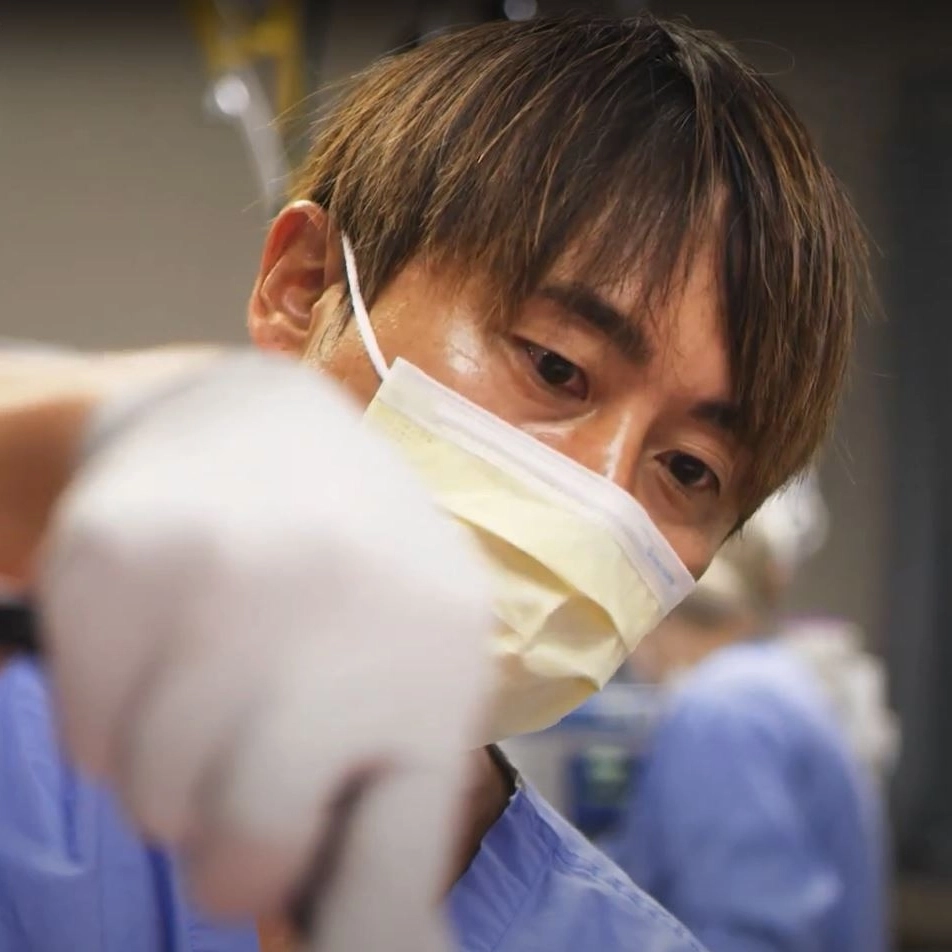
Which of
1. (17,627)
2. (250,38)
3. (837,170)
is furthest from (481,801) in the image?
(837,170)

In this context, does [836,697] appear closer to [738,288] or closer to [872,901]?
[872,901]

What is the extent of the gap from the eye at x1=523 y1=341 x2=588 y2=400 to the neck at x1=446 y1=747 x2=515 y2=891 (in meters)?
0.25

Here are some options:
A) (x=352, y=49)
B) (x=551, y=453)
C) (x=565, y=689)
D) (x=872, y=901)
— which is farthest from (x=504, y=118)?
(x=352, y=49)

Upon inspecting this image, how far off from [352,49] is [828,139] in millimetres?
1091

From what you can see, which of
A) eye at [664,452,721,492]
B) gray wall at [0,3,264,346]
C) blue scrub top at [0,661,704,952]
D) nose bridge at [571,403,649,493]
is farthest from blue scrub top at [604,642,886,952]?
gray wall at [0,3,264,346]

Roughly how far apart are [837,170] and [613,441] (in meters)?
1.99

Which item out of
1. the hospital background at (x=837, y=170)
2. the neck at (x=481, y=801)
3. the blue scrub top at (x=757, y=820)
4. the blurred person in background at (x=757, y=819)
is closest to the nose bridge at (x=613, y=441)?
the neck at (x=481, y=801)

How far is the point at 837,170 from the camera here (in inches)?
100

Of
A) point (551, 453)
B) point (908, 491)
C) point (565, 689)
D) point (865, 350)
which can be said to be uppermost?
point (551, 453)

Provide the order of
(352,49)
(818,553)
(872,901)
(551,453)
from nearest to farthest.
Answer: (551,453) < (872,901) < (352,49) < (818,553)

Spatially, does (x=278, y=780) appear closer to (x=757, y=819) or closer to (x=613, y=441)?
(x=613, y=441)

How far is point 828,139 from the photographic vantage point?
3.15 meters

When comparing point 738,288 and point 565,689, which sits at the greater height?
point 738,288

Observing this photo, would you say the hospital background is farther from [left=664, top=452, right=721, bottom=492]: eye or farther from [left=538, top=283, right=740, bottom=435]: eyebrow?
[left=538, top=283, right=740, bottom=435]: eyebrow
